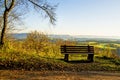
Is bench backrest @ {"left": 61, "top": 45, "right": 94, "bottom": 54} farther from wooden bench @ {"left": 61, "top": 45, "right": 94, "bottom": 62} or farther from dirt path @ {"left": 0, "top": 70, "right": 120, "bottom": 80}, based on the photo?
dirt path @ {"left": 0, "top": 70, "right": 120, "bottom": 80}

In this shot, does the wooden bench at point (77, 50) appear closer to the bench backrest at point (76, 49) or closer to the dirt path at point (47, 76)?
the bench backrest at point (76, 49)

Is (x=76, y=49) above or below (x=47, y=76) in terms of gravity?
above

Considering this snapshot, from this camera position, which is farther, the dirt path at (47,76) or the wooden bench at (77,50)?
the wooden bench at (77,50)

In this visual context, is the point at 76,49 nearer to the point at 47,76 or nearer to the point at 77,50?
the point at 77,50

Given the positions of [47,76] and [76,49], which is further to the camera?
[76,49]

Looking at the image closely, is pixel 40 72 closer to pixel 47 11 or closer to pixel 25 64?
pixel 25 64

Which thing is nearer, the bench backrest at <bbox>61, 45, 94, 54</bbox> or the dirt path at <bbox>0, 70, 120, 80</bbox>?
the dirt path at <bbox>0, 70, 120, 80</bbox>

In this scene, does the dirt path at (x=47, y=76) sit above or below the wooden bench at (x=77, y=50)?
below

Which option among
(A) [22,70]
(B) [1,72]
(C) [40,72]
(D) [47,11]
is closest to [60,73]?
(C) [40,72]

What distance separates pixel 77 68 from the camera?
16859 mm

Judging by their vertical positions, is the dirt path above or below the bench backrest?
below

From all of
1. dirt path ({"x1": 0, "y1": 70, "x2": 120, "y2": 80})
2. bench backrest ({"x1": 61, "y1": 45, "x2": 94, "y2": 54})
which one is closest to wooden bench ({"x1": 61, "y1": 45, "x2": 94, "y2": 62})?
bench backrest ({"x1": 61, "y1": 45, "x2": 94, "y2": 54})

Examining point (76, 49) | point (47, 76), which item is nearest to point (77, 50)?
point (76, 49)

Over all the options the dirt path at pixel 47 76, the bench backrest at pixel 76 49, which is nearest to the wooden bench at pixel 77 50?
the bench backrest at pixel 76 49
